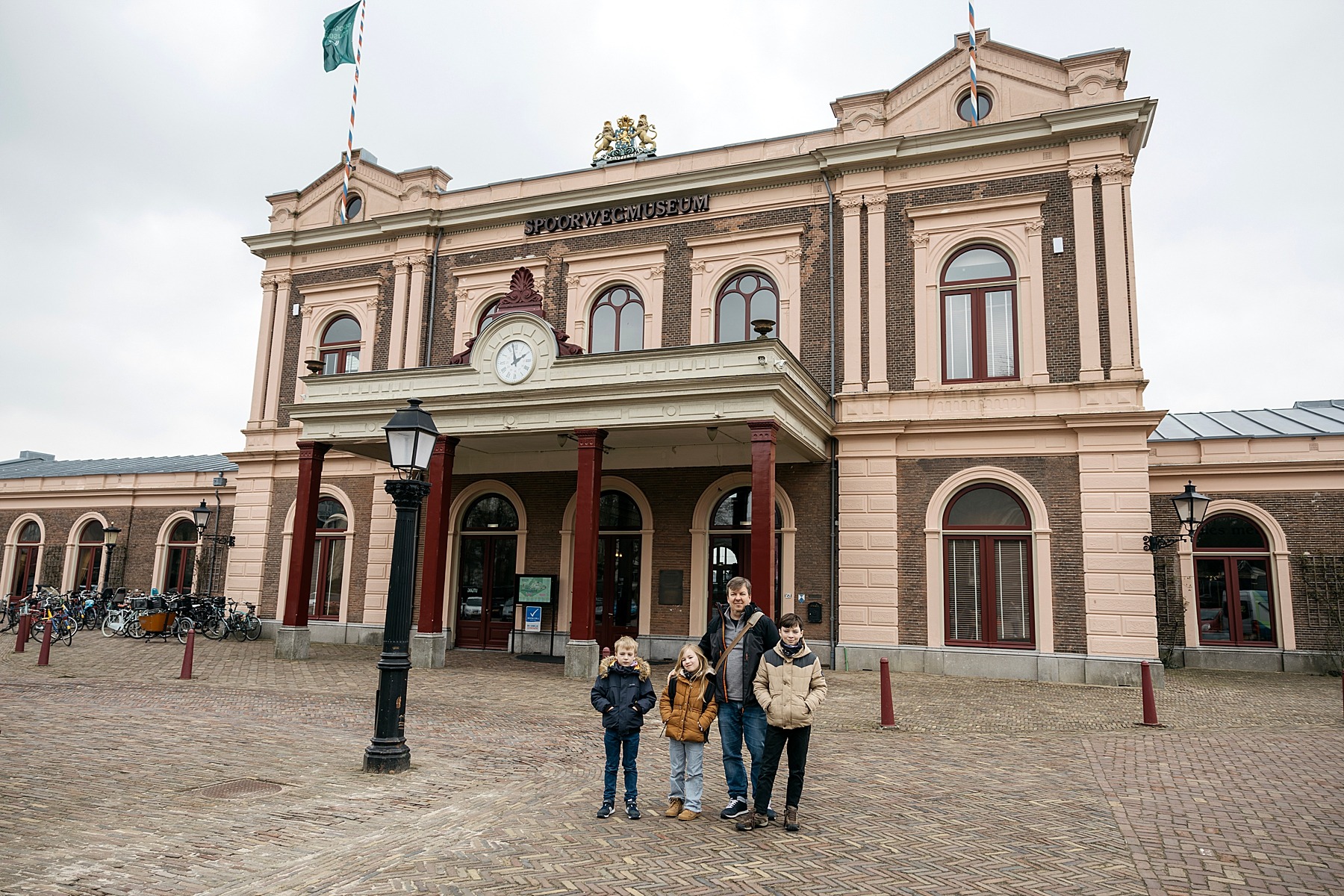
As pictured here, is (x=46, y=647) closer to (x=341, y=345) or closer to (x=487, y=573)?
(x=487, y=573)

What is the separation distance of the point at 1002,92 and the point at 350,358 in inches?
671

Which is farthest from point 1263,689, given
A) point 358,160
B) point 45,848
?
point 358,160

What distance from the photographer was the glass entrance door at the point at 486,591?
20312 mm

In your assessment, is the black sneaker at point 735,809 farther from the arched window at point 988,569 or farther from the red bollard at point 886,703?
the arched window at point 988,569

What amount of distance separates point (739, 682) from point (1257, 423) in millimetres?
21142

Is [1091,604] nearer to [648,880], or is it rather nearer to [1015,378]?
[1015,378]

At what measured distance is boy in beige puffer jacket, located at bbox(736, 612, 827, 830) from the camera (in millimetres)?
6164

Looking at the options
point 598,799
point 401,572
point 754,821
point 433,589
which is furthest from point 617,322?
point 754,821

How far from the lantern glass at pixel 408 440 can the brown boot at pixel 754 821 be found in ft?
14.8

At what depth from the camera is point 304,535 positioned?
17906mm

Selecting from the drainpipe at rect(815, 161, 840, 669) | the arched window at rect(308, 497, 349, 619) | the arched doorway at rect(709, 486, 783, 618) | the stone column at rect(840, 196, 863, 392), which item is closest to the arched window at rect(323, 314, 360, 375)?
the arched window at rect(308, 497, 349, 619)

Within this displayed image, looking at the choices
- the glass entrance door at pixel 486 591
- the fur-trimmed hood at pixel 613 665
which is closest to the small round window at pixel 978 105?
the glass entrance door at pixel 486 591

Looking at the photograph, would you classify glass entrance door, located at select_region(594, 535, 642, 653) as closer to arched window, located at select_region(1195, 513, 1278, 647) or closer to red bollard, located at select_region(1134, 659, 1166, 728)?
red bollard, located at select_region(1134, 659, 1166, 728)

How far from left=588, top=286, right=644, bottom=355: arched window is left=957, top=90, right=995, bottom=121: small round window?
799 cm
